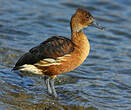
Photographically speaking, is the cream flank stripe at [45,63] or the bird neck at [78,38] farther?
the bird neck at [78,38]

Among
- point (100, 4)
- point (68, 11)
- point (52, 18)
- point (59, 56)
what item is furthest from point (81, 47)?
point (100, 4)

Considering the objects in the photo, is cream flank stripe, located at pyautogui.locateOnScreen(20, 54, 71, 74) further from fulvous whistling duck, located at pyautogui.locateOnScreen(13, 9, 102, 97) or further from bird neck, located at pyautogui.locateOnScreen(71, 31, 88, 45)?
bird neck, located at pyautogui.locateOnScreen(71, 31, 88, 45)

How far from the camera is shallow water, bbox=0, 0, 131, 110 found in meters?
7.83

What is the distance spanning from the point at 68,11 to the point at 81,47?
24.1 ft

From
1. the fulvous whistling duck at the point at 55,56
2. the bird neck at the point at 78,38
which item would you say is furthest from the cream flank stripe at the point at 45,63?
the bird neck at the point at 78,38

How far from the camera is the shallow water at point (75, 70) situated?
7828 mm

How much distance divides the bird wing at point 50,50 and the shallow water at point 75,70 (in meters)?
0.92

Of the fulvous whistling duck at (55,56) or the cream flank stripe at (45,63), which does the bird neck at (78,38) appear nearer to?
the fulvous whistling duck at (55,56)

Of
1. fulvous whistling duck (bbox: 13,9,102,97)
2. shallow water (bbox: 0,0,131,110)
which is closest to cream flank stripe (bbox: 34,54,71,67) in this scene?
fulvous whistling duck (bbox: 13,9,102,97)

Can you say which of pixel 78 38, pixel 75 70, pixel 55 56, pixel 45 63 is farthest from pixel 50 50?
pixel 75 70

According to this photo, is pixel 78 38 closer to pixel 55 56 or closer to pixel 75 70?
pixel 55 56

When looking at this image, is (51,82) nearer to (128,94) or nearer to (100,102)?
(100,102)

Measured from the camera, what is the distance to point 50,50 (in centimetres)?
747

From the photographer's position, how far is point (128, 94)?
846 centimetres
